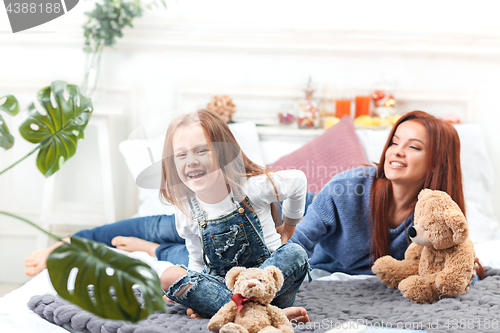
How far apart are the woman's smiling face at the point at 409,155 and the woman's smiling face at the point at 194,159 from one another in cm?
41

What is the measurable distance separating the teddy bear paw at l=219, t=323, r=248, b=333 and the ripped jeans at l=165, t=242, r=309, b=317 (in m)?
0.10

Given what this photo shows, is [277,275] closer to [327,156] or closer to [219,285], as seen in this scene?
[219,285]

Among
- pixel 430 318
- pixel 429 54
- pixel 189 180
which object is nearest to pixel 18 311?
pixel 189 180

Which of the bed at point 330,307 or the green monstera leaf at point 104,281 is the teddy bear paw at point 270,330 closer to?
the bed at point 330,307

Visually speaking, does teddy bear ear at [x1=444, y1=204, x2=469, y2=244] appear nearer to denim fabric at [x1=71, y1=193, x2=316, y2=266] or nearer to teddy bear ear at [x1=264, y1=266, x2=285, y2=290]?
teddy bear ear at [x1=264, y1=266, x2=285, y2=290]

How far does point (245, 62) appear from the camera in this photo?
1922 millimetres

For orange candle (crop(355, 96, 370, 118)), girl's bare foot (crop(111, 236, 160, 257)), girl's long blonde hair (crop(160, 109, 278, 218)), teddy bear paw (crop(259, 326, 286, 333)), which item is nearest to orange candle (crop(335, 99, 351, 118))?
orange candle (crop(355, 96, 370, 118))

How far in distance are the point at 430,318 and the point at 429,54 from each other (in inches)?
52.6

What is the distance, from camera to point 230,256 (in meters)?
0.86

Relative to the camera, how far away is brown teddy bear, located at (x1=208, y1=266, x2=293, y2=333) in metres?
0.72

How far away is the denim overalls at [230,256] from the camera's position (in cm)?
83

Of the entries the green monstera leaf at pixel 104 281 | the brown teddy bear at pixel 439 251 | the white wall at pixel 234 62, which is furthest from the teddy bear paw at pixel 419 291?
the white wall at pixel 234 62

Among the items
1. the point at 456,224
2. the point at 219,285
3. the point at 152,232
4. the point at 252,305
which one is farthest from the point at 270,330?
the point at 152,232

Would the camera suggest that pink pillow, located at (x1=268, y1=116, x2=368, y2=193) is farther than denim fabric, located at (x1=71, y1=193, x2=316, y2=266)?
Yes
